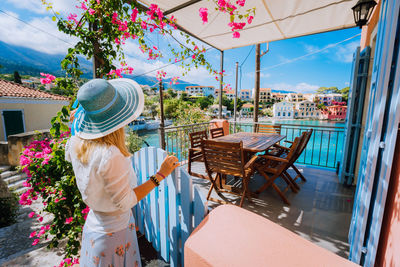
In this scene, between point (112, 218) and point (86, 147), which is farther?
point (112, 218)

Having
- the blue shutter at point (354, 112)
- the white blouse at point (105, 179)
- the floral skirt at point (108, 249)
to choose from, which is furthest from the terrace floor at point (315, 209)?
the white blouse at point (105, 179)

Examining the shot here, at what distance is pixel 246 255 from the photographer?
71cm

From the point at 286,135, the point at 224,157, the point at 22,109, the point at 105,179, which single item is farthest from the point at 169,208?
the point at 22,109

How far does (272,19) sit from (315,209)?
3227 mm

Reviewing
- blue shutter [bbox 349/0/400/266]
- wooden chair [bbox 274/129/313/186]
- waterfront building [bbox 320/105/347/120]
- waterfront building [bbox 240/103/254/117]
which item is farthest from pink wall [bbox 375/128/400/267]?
waterfront building [bbox 240/103/254/117]

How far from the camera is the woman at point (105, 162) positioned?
764mm

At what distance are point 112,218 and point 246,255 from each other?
708 mm

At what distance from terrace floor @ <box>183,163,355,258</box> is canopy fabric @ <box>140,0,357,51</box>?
300 centimetres

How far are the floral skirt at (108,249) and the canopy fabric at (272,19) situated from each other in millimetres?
3092

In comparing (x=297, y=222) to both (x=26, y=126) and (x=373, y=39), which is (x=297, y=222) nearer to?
(x=373, y=39)

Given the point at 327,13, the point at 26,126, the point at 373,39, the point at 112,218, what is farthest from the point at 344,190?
the point at 26,126

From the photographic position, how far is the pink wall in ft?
3.15

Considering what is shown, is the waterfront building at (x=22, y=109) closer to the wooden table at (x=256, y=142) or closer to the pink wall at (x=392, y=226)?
the wooden table at (x=256, y=142)

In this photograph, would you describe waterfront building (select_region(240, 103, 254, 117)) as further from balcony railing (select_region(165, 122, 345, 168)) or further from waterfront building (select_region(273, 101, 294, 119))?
balcony railing (select_region(165, 122, 345, 168))
